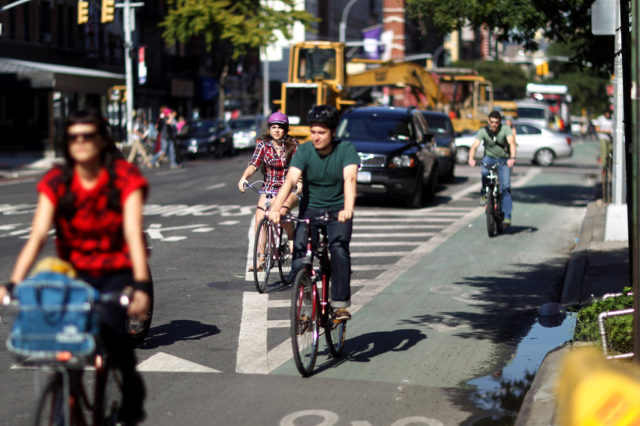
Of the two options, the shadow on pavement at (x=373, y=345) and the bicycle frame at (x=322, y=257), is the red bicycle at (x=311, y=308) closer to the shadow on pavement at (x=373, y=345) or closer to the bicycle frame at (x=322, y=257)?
the bicycle frame at (x=322, y=257)

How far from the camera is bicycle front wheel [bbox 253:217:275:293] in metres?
10.7

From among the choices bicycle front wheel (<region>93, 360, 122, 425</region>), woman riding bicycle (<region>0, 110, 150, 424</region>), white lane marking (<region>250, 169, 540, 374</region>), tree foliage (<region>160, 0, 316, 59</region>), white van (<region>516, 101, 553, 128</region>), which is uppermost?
tree foliage (<region>160, 0, 316, 59</region>)

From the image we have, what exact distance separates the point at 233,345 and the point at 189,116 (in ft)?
202

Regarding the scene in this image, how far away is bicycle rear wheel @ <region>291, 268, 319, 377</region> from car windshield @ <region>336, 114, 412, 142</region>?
13.6m

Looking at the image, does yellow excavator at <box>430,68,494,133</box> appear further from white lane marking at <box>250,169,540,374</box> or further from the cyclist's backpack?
the cyclist's backpack

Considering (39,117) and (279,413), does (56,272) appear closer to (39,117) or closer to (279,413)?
(279,413)

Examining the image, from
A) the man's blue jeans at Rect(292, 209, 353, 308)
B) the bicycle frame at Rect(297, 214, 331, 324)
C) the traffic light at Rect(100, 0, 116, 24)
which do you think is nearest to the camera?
the bicycle frame at Rect(297, 214, 331, 324)

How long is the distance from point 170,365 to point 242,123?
43.6 metres

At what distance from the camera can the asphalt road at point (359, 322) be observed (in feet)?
21.2

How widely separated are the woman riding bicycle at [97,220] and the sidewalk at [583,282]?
95.1 inches

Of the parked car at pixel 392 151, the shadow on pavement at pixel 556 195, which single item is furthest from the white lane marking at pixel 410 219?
the shadow on pavement at pixel 556 195

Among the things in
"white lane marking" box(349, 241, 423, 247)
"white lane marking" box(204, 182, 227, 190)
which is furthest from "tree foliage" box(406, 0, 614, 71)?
"white lane marking" box(204, 182, 227, 190)

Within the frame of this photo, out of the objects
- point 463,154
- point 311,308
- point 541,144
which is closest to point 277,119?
point 311,308

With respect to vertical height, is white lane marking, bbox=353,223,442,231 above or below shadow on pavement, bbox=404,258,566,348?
above
